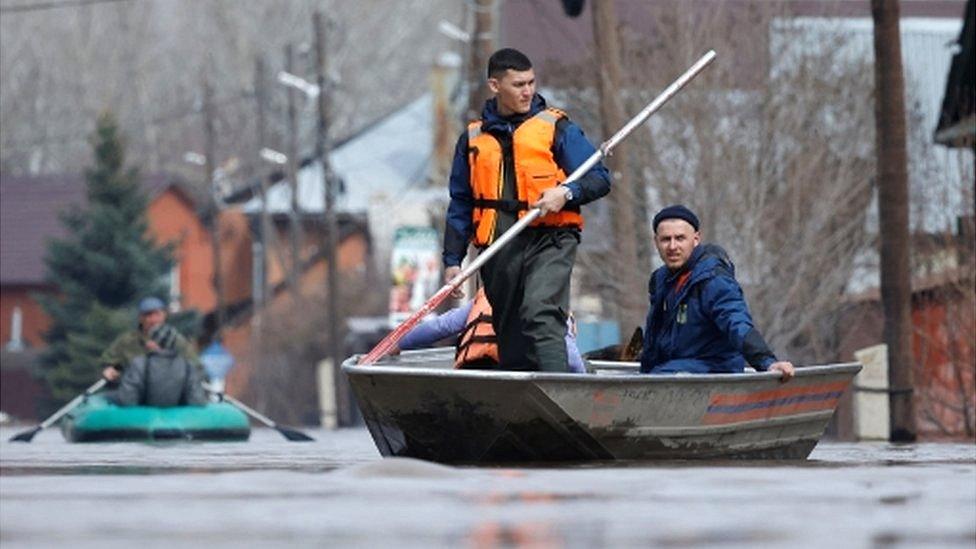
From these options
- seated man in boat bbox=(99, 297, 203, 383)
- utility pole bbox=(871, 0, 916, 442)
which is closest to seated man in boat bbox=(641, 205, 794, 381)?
utility pole bbox=(871, 0, 916, 442)

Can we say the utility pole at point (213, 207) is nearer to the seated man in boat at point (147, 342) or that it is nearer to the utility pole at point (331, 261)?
the utility pole at point (331, 261)

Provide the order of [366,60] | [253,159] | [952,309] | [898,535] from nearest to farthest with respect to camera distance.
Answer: [898,535] < [952,309] < [253,159] < [366,60]

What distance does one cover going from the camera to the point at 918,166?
37969 mm

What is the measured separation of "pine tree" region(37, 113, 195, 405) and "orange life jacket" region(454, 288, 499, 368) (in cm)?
5127

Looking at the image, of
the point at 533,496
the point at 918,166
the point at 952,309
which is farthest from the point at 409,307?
the point at 533,496

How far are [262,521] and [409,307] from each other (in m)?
42.7

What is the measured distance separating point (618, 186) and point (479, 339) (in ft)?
66.7

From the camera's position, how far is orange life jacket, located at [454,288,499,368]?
46.5 ft

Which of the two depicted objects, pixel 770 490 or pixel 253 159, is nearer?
pixel 770 490

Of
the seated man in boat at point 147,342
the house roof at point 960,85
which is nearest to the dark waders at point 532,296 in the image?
the seated man in boat at point 147,342

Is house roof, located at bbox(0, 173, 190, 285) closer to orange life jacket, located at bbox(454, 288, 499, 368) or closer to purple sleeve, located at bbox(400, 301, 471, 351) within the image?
purple sleeve, located at bbox(400, 301, 471, 351)

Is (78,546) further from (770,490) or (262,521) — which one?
(770,490)

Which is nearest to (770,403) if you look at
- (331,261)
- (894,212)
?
(894,212)

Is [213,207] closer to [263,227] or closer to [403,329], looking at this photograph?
[263,227]
